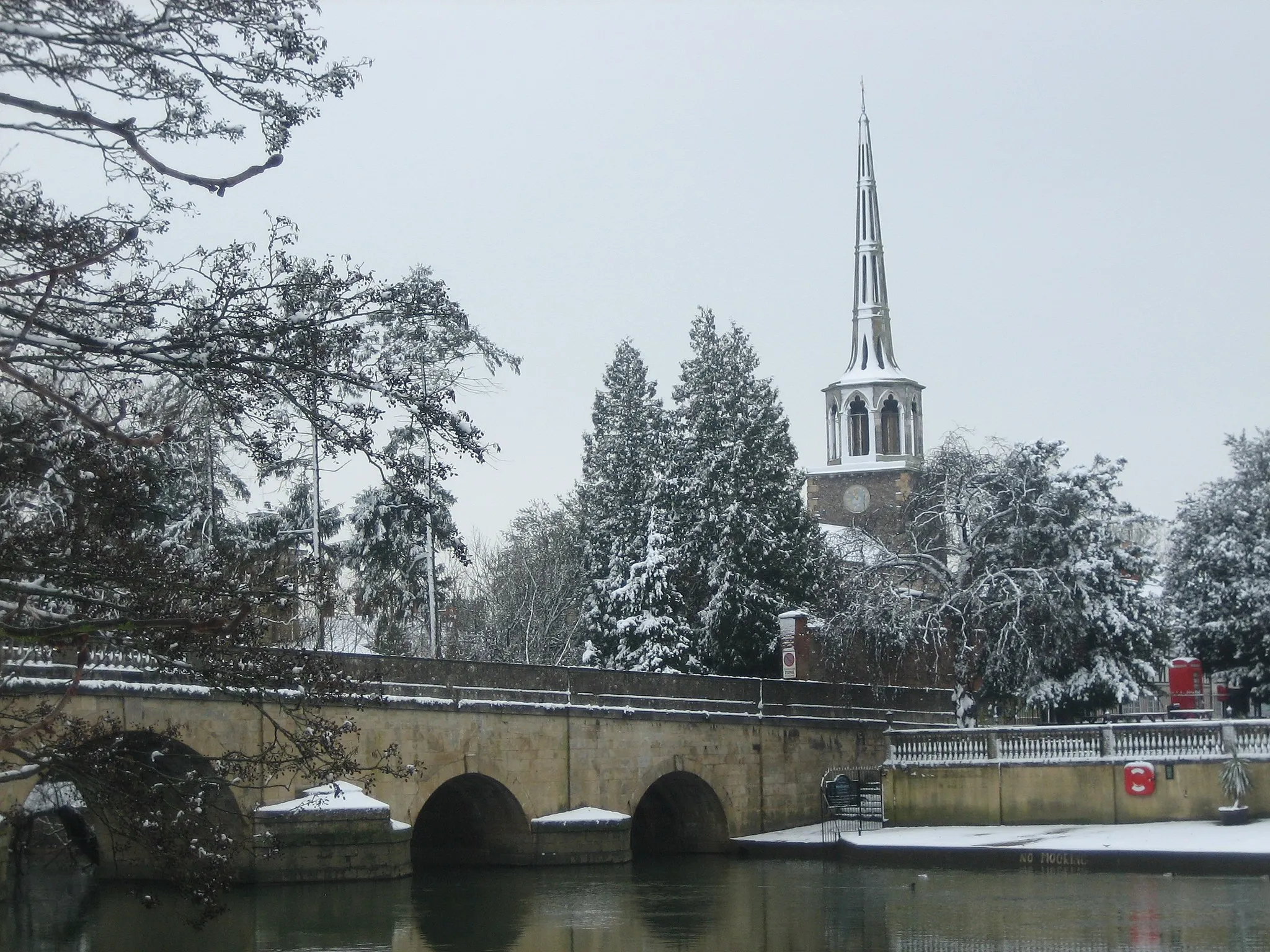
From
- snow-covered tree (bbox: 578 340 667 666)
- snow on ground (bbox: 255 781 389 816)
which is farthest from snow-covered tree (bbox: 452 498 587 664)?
snow on ground (bbox: 255 781 389 816)

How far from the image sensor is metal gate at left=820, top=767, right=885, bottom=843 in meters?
34.0

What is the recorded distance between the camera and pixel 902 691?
4028 cm

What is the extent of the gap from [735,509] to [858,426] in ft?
105

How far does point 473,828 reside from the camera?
1268 inches

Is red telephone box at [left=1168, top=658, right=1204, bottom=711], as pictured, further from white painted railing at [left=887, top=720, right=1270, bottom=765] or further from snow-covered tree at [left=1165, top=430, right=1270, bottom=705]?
white painted railing at [left=887, top=720, right=1270, bottom=765]

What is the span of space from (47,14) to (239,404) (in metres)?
2.59

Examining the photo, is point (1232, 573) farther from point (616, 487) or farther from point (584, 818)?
point (584, 818)

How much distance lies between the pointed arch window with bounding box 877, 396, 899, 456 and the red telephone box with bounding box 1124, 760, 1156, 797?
4250cm

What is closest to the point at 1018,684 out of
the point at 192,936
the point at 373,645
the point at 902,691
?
the point at 902,691

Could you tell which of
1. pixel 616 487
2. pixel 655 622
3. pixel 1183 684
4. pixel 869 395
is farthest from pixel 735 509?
pixel 869 395

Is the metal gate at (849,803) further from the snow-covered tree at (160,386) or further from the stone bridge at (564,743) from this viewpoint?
the snow-covered tree at (160,386)

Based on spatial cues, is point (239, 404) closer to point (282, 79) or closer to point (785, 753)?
point (282, 79)

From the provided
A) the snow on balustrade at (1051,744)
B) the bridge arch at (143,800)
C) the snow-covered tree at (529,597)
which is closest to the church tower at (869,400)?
the snow-covered tree at (529,597)

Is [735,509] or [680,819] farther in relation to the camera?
[735,509]
